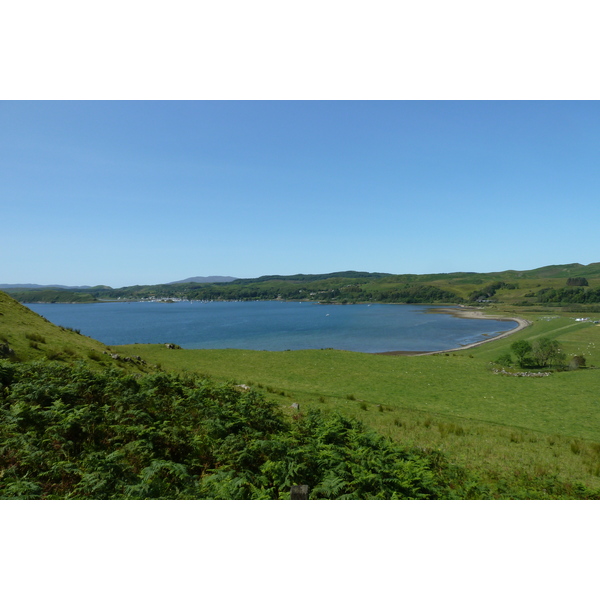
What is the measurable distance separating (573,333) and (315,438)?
7804 centimetres

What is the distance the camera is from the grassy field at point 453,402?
1028 cm

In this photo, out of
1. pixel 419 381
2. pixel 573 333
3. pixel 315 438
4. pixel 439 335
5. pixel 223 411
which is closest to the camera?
pixel 315 438

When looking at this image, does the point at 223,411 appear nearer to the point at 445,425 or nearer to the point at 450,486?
the point at 450,486

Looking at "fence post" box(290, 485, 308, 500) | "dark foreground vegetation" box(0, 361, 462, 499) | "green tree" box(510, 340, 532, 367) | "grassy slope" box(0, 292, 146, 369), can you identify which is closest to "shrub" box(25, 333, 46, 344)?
"grassy slope" box(0, 292, 146, 369)

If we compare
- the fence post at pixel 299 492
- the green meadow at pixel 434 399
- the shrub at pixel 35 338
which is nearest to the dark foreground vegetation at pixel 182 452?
the fence post at pixel 299 492

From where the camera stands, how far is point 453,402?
1900 cm

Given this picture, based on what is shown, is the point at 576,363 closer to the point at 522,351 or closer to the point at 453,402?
the point at 522,351

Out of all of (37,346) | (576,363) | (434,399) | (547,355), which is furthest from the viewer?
(547,355)

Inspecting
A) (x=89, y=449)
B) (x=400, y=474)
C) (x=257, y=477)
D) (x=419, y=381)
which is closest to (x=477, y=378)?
(x=419, y=381)

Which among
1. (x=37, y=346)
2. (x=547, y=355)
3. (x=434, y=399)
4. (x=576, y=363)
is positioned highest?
(x=37, y=346)

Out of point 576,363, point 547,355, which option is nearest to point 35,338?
point 547,355

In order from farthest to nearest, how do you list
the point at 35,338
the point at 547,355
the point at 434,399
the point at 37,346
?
1. the point at 547,355
2. the point at 434,399
3. the point at 35,338
4. the point at 37,346

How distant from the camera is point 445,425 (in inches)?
523

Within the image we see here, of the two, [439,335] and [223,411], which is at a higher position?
[223,411]
